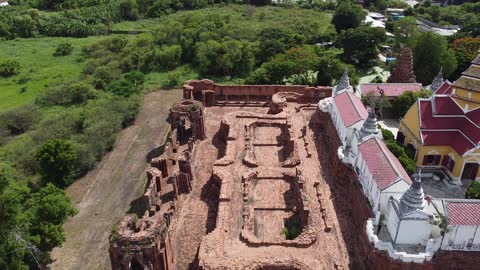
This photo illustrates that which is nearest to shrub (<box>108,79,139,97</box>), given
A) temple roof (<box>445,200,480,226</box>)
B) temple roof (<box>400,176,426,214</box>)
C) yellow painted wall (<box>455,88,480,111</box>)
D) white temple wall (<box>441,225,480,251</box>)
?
yellow painted wall (<box>455,88,480,111</box>)

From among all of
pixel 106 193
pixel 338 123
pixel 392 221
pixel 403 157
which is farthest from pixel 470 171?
pixel 106 193

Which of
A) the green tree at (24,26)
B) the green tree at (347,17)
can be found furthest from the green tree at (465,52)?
the green tree at (24,26)

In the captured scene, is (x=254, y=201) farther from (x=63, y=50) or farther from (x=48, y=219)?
(x=63, y=50)

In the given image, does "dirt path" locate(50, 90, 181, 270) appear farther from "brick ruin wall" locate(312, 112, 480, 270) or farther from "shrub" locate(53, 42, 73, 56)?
"shrub" locate(53, 42, 73, 56)

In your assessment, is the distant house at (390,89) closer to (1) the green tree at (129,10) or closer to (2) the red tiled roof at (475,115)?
(2) the red tiled roof at (475,115)

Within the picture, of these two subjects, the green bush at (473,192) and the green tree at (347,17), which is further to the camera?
the green tree at (347,17)

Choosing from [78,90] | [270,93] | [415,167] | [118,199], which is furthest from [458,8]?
[118,199]
